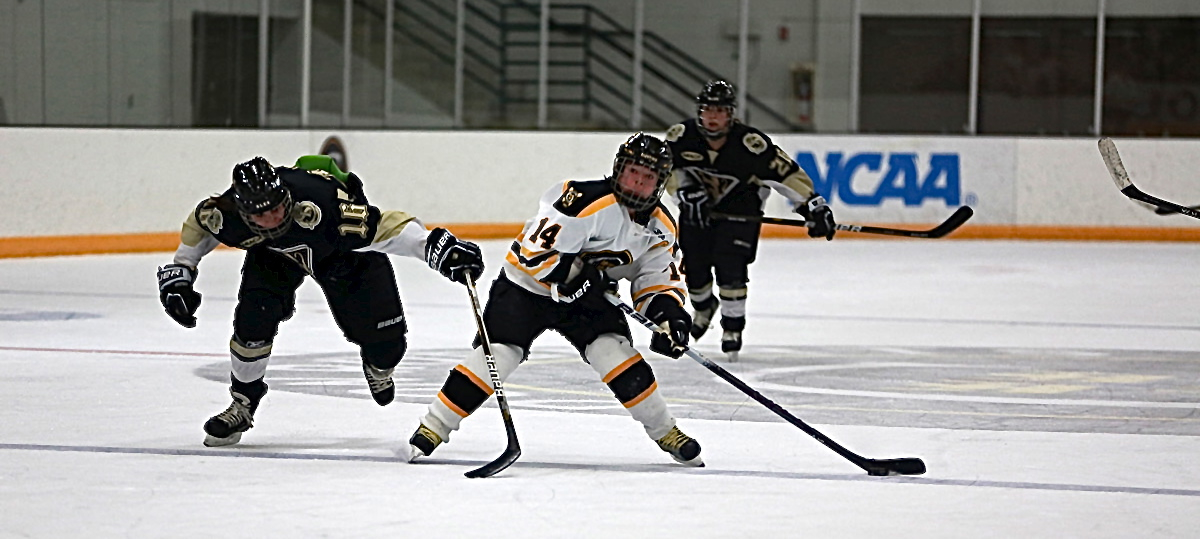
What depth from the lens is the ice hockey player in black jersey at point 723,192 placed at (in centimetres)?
713

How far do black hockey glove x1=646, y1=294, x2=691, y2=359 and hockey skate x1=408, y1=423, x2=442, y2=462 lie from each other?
598 millimetres

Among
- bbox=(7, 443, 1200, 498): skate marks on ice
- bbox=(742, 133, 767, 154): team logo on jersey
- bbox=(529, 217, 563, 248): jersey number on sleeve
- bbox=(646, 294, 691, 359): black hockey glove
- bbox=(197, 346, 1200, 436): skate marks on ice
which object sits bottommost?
bbox=(197, 346, 1200, 436): skate marks on ice

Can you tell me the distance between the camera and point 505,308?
4562 millimetres

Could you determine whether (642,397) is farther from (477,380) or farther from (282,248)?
(282,248)

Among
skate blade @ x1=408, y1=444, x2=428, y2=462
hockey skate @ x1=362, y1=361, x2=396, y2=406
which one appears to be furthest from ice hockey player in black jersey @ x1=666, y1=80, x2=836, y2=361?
skate blade @ x1=408, y1=444, x2=428, y2=462

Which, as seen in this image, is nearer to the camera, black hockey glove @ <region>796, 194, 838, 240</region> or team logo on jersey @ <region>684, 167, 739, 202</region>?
black hockey glove @ <region>796, 194, 838, 240</region>

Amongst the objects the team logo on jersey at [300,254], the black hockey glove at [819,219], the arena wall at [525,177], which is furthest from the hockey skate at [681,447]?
the arena wall at [525,177]

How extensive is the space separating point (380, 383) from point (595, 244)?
37.6 inches

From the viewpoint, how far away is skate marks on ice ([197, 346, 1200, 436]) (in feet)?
18.1

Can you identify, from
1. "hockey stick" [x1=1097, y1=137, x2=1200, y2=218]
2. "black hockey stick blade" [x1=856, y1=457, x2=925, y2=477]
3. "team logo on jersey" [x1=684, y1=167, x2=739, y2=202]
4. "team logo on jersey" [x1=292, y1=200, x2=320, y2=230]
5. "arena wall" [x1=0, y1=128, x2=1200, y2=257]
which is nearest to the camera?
"black hockey stick blade" [x1=856, y1=457, x2=925, y2=477]

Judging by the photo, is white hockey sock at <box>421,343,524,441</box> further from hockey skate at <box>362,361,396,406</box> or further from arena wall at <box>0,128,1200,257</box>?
arena wall at <box>0,128,1200,257</box>

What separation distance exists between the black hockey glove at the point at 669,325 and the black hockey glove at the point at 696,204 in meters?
2.82

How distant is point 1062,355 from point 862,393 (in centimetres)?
158

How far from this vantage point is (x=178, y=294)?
15.0 feet
